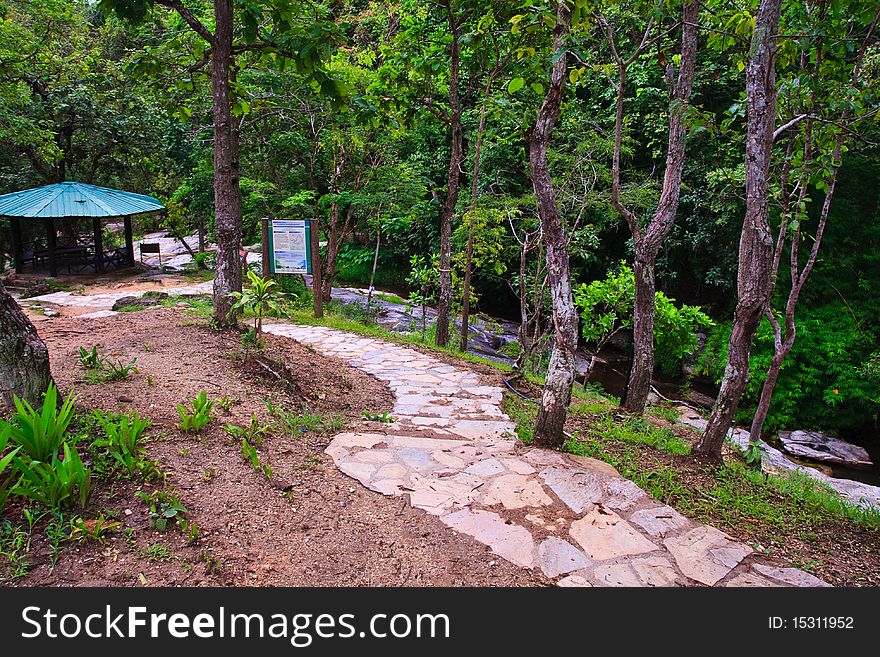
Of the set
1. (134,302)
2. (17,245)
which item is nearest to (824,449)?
(134,302)

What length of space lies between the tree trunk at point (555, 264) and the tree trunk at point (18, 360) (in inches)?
126

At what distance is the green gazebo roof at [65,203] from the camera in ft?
39.8

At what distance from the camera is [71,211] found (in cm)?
1238

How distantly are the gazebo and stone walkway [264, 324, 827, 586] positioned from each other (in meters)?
11.4

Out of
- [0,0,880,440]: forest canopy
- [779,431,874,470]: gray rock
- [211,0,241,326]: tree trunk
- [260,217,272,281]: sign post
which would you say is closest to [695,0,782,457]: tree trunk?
[0,0,880,440]: forest canopy

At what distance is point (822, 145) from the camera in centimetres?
480

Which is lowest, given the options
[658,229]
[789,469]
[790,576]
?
[789,469]

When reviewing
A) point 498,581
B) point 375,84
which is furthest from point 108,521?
point 375,84

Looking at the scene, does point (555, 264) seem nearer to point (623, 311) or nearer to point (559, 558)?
point (559, 558)

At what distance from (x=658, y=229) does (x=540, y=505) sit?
123 inches

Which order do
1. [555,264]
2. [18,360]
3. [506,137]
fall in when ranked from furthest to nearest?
[506,137] < [555,264] < [18,360]

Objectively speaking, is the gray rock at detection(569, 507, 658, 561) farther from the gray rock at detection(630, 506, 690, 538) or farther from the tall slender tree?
the tall slender tree

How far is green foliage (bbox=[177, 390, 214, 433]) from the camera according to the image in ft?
11.5
